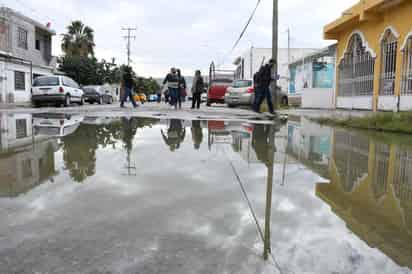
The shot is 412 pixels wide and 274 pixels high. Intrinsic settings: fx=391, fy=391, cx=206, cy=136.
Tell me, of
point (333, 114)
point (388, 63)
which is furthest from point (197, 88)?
point (388, 63)

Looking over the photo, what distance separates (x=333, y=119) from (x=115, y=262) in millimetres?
9382

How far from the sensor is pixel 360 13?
1556cm

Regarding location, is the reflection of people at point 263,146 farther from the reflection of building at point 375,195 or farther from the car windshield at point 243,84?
the car windshield at point 243,84

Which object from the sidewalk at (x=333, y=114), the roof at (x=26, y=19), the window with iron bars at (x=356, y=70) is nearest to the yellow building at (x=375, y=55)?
the window with iron bars at (x=356, y=70)

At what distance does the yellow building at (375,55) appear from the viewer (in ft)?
43.8

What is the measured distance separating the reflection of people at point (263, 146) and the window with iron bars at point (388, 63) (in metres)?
8.69

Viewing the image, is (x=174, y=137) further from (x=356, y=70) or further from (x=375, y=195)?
(x=356, y=70)

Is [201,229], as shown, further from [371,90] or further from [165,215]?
[371,90]

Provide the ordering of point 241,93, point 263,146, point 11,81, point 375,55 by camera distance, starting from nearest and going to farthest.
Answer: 1. point 263,146
2. point 375,55
3. point 241,93
4. point 11,81

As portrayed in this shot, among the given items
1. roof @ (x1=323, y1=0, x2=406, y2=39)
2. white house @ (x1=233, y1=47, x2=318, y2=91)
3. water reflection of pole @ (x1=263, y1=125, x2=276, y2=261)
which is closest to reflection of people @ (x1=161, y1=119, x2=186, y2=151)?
water reflection of pole @ (x1=263, y1=125, x2=276, y2=261)

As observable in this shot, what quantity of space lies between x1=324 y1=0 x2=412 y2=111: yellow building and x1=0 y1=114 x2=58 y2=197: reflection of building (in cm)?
1159

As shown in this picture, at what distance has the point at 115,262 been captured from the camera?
188 cm

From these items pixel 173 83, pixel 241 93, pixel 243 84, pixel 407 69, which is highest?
pixel 407 69

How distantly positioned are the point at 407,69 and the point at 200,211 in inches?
506
